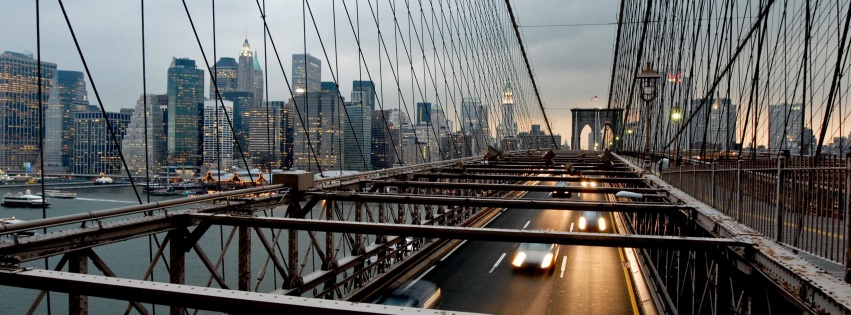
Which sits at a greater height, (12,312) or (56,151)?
(56,151)

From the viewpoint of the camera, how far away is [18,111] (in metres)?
13.6

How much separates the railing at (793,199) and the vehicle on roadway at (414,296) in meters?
7.69

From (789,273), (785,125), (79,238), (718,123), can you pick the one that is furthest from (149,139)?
(718,123)

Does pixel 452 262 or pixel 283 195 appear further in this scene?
pixel 452 262

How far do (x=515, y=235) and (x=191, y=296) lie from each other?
4038 millimetres

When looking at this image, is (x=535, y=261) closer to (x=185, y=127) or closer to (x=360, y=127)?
(x=185, y=127)

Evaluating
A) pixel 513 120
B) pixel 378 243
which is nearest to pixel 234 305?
pixel 378 243

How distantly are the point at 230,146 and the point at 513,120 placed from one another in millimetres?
52641

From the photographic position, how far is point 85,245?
19.9 feet

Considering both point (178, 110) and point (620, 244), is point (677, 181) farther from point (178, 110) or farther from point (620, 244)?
point (178, 110)

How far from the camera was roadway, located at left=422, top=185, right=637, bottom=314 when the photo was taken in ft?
55.6

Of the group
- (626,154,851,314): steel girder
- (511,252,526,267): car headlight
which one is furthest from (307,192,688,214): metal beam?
(511,252,526,267): car headlight

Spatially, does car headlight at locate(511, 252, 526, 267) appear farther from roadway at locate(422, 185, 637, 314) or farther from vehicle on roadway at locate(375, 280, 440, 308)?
vehicle on roadway at locate(375, 280, 440, 308)

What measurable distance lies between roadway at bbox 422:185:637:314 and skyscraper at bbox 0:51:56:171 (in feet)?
36.7
